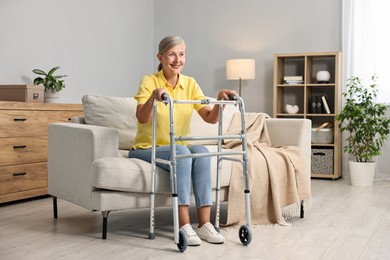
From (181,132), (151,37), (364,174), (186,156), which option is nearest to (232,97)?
(181,132)

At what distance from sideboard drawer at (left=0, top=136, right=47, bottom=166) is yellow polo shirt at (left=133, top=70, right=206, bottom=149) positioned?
1210 mm

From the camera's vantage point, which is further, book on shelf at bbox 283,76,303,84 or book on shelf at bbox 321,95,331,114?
book on shelf at bbox 283,76,303,84

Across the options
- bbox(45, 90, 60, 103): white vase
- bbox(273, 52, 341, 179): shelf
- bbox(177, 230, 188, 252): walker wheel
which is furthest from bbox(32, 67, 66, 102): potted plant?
bbox(273, 52, 341, 179): shelf

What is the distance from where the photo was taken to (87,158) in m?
2.83

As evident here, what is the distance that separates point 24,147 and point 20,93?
389 mm

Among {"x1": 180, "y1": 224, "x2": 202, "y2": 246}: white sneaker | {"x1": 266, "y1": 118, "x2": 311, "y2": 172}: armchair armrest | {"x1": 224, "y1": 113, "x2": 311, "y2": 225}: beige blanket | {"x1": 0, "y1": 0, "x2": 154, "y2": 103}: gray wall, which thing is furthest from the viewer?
{"x1": 0, "y1": 0, "x2": 154, "y2": 103}: gray wall

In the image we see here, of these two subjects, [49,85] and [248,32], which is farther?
[248,32]

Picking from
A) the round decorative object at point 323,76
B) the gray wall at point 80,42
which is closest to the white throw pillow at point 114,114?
the gray wall at point 80,42

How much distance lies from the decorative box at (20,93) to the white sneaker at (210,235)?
1847mm

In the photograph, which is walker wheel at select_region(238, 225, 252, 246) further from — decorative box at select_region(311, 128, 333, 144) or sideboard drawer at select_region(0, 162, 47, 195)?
decorative box at select_region(311, 128, 333, 144)

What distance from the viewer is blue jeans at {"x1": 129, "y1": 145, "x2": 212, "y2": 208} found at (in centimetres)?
265

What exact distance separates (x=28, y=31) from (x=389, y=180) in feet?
11.6

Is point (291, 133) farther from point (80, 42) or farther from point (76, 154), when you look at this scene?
point (80, 42)

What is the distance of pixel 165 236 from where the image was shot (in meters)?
2.86
